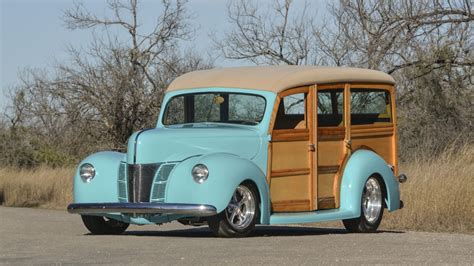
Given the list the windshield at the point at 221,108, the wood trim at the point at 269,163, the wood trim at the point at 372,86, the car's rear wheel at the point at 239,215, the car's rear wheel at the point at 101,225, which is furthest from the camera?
the wood trim at the point at 372,86

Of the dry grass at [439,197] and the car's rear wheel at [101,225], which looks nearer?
the car's rear wheel at [101,225]

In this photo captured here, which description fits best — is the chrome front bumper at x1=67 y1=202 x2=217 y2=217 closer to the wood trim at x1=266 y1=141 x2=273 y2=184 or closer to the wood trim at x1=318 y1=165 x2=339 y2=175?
the wood trim at x1=266 y1=141 x2=273 y2=184

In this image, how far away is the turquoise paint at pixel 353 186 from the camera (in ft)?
45.0

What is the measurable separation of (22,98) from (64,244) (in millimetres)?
33900

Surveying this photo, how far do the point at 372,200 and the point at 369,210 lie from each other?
0.15m

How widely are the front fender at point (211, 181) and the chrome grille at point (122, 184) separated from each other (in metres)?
0.68

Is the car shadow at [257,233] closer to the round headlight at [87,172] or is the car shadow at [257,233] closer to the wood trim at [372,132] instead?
the round headlight at [87,172]

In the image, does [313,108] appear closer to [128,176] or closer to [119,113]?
[128,176]

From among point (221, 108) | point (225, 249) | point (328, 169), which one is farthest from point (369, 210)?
point (225, 249)

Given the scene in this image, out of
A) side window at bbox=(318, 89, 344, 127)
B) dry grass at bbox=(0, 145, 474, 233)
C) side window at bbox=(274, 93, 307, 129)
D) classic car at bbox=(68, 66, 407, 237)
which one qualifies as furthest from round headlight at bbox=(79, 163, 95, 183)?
dry grass at bbox=(0, 145, 474, 233)

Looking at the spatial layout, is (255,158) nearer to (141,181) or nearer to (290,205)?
(290,205)

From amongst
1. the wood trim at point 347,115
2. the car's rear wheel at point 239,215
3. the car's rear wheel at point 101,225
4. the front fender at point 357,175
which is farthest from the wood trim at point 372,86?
the car's rear wheel at point 101,225

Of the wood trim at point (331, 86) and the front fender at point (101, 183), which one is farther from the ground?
the wood trim at point (331, 86)

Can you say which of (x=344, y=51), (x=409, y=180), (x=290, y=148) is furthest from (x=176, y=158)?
(x=344, y=51)
